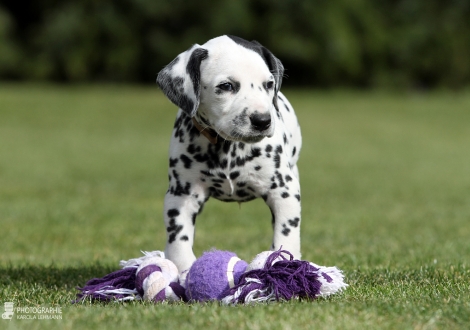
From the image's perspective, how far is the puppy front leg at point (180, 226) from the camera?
5094mm

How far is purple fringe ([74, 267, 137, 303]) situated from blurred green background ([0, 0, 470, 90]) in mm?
28986

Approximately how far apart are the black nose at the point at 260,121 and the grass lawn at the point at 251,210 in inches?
42.9

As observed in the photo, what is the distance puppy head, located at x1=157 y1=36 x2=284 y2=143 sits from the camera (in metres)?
4.73

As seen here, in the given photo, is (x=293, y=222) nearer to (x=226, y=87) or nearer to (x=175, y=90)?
(x=226, y=87)

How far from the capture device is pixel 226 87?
4.86 metres

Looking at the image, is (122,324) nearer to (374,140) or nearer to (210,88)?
(210,88)

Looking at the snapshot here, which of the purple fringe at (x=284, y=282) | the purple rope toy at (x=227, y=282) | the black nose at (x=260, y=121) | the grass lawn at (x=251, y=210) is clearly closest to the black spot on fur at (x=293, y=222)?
the purple rope toy at (x=227, y=282)

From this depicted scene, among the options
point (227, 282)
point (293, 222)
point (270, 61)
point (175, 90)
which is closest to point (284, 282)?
point (227, 282)

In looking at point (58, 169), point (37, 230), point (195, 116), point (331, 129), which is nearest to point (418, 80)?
point (331, 129)

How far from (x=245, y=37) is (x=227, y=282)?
3025 cm

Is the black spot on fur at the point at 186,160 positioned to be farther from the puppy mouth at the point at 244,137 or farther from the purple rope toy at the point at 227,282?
the purple rope toy at the point at 227,282

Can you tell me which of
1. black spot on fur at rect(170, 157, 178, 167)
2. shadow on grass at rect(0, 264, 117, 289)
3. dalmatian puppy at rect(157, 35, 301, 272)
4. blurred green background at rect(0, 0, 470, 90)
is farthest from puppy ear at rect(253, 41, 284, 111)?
blurred green background at rect(0, 0, 470, 90)

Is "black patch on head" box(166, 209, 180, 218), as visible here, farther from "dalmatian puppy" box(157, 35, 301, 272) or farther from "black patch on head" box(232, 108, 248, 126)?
"black patch on head" box(232, 108, 248, 126)

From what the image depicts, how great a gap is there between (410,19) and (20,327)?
35387 mm
